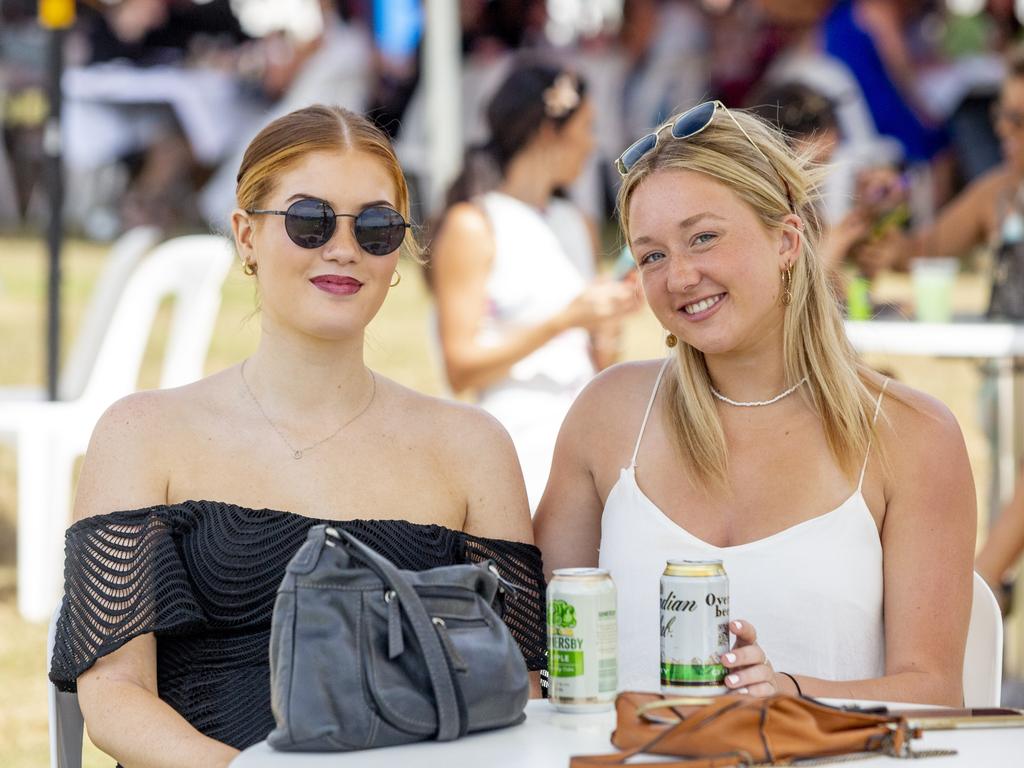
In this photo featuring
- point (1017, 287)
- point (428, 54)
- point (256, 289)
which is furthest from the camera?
point (428, 54)

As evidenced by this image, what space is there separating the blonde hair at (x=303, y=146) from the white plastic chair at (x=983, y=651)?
49.1 inches

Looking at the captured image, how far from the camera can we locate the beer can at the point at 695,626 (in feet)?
6.40

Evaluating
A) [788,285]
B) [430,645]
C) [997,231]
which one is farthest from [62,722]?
[997,231]

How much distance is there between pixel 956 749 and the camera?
1.89 metres

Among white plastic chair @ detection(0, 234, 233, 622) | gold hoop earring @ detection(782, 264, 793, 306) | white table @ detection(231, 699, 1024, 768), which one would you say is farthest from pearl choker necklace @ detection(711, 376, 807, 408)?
white plastic chair @ detection(0, 234, 233, 622)

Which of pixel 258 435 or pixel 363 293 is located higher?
pixel 363 293

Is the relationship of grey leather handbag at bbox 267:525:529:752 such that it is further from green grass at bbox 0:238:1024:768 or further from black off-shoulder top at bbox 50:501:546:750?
green grass at bbox 0:238:1024:768

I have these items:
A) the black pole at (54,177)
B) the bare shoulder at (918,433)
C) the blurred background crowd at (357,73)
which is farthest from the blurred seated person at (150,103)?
the bare shoulder at (918,433)

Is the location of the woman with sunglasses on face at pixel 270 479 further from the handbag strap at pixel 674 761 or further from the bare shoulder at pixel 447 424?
the handbag strap at pixel 674 761

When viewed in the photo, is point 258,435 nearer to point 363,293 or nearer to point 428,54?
point 363,293

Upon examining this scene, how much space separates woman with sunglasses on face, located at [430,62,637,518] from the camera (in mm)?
4773

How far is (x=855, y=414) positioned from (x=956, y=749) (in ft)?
2.87

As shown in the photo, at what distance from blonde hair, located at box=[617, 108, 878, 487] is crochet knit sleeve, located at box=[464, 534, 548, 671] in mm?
352

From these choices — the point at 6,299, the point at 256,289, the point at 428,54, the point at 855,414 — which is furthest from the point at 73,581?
the point at 6,299
